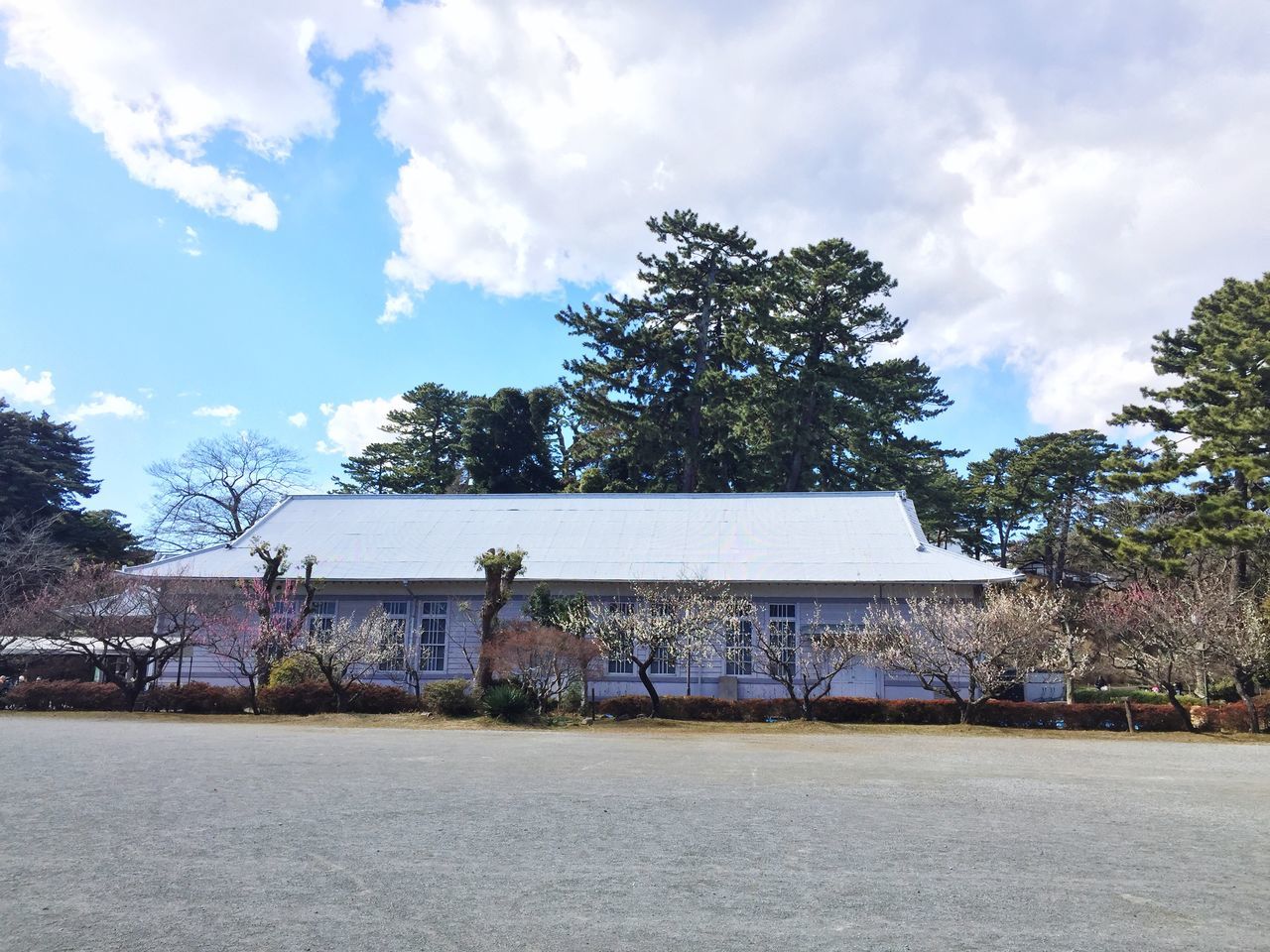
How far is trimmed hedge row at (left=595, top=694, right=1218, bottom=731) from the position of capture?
1980 centimetres

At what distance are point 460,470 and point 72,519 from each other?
Result: 19.3 metres

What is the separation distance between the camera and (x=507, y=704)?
1897cm

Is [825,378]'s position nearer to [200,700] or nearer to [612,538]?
[612,538]

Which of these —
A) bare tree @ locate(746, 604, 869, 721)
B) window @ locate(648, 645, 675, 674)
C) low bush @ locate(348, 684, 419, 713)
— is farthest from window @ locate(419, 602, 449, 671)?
bare tree @ locate(746, 604, 869, 721)

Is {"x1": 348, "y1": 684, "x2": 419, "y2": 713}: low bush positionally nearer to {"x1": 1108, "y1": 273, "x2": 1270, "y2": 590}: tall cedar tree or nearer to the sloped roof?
the sloped roof

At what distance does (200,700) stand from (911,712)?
52.5 ft

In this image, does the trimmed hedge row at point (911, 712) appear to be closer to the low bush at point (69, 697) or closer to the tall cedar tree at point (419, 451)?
the low bush at point (69, 697)

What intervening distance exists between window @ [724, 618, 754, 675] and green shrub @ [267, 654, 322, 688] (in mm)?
9976

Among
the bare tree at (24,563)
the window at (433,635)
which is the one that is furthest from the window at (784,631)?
the bare tree at (24,563)

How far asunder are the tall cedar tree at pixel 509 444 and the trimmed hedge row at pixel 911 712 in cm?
2745

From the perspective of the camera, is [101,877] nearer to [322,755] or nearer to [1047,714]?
[322,755]

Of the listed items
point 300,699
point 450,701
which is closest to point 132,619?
point 300,699

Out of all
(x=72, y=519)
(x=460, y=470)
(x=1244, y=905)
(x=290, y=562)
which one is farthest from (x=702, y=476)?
(x=1244, y=905)

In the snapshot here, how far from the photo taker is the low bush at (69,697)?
861 inches
